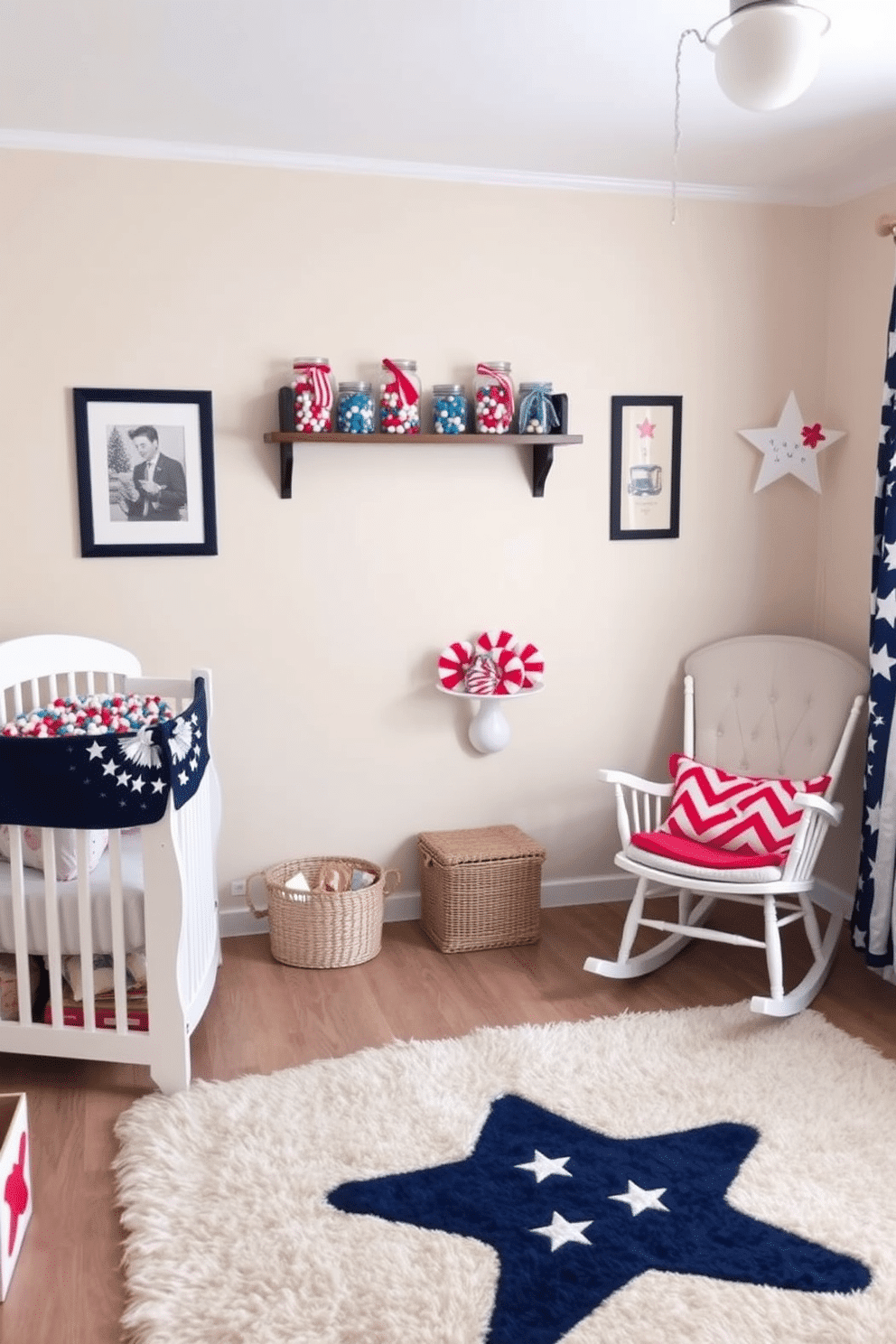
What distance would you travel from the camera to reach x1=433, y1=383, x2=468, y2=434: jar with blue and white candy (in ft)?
11.5

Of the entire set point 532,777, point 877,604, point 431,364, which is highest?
point 431,364

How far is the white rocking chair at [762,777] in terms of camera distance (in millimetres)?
3109

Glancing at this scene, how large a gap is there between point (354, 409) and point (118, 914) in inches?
62.9

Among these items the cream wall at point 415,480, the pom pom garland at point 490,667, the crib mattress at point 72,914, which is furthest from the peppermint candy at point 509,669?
the crib mattress at point 72,914

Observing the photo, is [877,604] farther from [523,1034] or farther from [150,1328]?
[150,1328]

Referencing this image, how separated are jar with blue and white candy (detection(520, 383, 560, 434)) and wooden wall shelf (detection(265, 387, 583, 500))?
0.04 m

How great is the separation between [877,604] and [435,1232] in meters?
2.09

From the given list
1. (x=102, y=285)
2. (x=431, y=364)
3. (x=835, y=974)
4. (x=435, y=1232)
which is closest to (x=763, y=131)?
(x=431, y=364)

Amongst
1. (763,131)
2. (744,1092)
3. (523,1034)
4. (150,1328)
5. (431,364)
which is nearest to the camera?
(150,1328)

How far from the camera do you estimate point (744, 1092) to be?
2.68m

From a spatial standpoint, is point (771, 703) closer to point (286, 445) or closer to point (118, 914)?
point (286, 445)

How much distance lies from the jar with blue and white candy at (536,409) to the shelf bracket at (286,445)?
701mm

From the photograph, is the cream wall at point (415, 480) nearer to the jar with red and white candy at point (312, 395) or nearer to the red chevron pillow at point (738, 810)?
the jar with red and white candy at point (312, 395)

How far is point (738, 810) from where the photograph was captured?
11.0 feet
